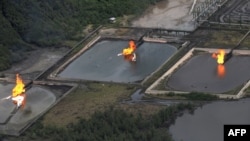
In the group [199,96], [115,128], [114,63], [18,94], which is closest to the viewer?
[115,128]

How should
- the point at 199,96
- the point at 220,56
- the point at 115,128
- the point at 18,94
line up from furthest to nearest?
1. the point at 220,56
2. the point at 18,94
3. the point at 199,96
4. the point at 115,128

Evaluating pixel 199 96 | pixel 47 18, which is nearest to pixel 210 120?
pixel 199 96

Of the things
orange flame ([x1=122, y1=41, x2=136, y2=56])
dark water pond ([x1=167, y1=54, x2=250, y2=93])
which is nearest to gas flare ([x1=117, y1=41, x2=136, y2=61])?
orange flame ([x1=122, y1=41, x2=136, y2=56])

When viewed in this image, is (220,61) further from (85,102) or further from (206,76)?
(85,102)

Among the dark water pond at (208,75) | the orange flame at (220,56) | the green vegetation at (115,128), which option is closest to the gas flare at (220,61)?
the orange flame at (220,56)

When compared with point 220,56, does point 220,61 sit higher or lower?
lower

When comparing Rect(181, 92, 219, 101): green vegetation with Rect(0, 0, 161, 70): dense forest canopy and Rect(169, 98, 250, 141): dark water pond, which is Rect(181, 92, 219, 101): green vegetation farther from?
Rect(0, 0, 161, 70): dense forest canopy
